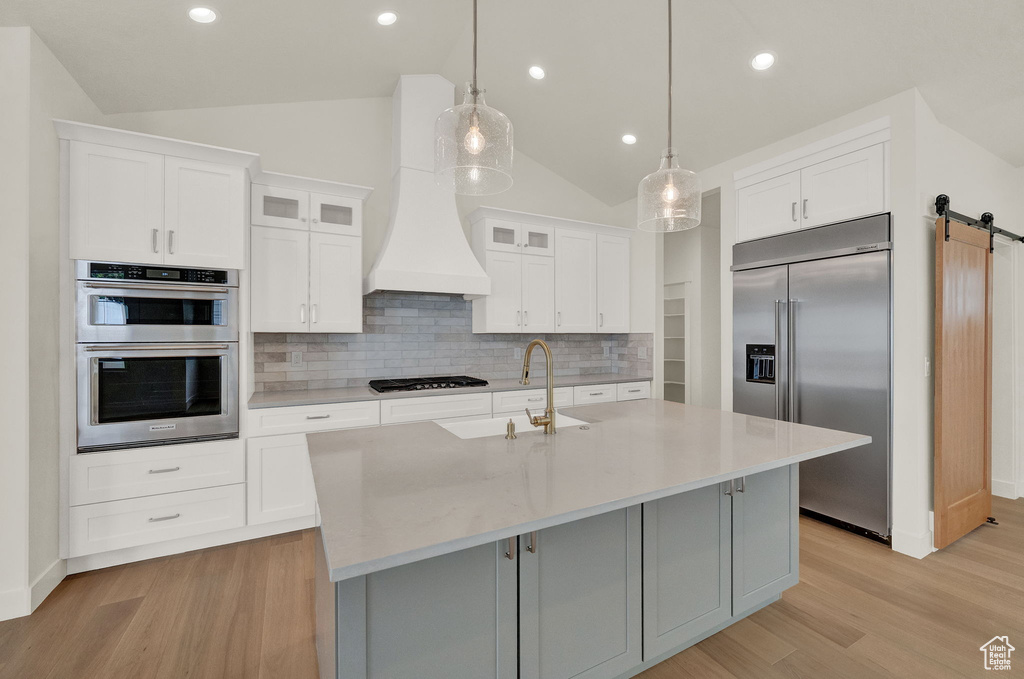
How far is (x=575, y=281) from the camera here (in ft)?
14.5

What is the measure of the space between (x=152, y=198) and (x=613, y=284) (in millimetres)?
3748

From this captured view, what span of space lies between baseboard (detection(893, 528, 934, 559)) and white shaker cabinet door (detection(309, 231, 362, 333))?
12.2 feet

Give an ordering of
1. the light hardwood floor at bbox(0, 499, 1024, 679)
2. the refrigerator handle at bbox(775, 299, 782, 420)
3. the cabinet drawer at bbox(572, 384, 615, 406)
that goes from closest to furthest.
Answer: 1. the light hardwood floor at bbox(0, 499, 1024, 679)
2. the refrigerator handle at bbox(775, 299, 782, 420)
3. the cabinet drawer at bbox(572, 384, 615, 406)

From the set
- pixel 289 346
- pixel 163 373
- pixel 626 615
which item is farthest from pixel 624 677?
pixel 289 346

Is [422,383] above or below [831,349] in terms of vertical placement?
below

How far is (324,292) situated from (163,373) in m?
1.07

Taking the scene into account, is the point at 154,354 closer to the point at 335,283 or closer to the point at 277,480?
the point at 277,480

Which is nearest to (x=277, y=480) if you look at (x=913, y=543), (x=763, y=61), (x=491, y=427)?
(x=491, y=427)

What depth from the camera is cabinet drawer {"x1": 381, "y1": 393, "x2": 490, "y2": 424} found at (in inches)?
128

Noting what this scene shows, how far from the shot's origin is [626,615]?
1557 millimetres

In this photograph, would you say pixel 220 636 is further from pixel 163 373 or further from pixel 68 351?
pixel 68 351

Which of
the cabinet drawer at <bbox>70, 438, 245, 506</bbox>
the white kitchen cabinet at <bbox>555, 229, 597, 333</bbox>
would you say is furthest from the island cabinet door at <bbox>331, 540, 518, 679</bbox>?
the white kitchen cabinet at <bbox>555, 229, 597, 333</bbox>

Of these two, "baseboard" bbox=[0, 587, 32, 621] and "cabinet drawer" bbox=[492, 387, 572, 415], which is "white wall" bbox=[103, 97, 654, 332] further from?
"baseboard" bbox=[0, 587, 32, 621]

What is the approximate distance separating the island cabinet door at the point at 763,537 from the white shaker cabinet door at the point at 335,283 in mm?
2695
